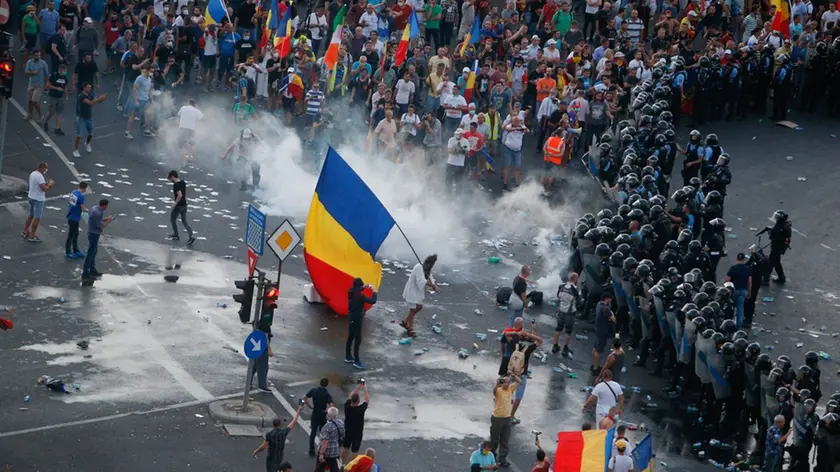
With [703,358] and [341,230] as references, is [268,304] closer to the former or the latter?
[341,230]

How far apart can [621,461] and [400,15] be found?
2100cm

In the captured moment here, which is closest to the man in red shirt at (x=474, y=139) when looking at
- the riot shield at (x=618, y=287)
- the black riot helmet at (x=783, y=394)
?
the riot shield at (x=618, y=287)

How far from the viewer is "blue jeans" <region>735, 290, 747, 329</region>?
26.6 m

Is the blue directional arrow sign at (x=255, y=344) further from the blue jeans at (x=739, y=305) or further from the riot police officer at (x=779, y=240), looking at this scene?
the riot police officer at (x=779, y=240)

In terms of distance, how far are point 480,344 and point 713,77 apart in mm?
13404

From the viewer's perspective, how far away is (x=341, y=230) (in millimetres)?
25766

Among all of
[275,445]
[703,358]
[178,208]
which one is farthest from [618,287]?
[275,445]

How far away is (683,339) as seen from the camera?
77.4ft

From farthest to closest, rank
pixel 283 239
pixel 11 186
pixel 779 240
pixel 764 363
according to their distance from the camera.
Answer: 1. pixel 11 186
2. pixel 779 240
3. pixel 764 363
4. pixel 283 239

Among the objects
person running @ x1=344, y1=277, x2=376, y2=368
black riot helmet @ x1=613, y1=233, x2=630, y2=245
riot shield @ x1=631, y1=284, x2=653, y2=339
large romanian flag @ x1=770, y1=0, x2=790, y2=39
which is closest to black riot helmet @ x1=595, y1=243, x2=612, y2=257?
black riot helmet @ x1=613, y1=233, x2=630, y2=245

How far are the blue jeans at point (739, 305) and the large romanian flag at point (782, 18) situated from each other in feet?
41.3

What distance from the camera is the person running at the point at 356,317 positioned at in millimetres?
23328

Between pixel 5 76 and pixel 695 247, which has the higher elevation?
pixel 5 76

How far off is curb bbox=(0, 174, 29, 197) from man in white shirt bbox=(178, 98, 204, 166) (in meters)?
3.75
